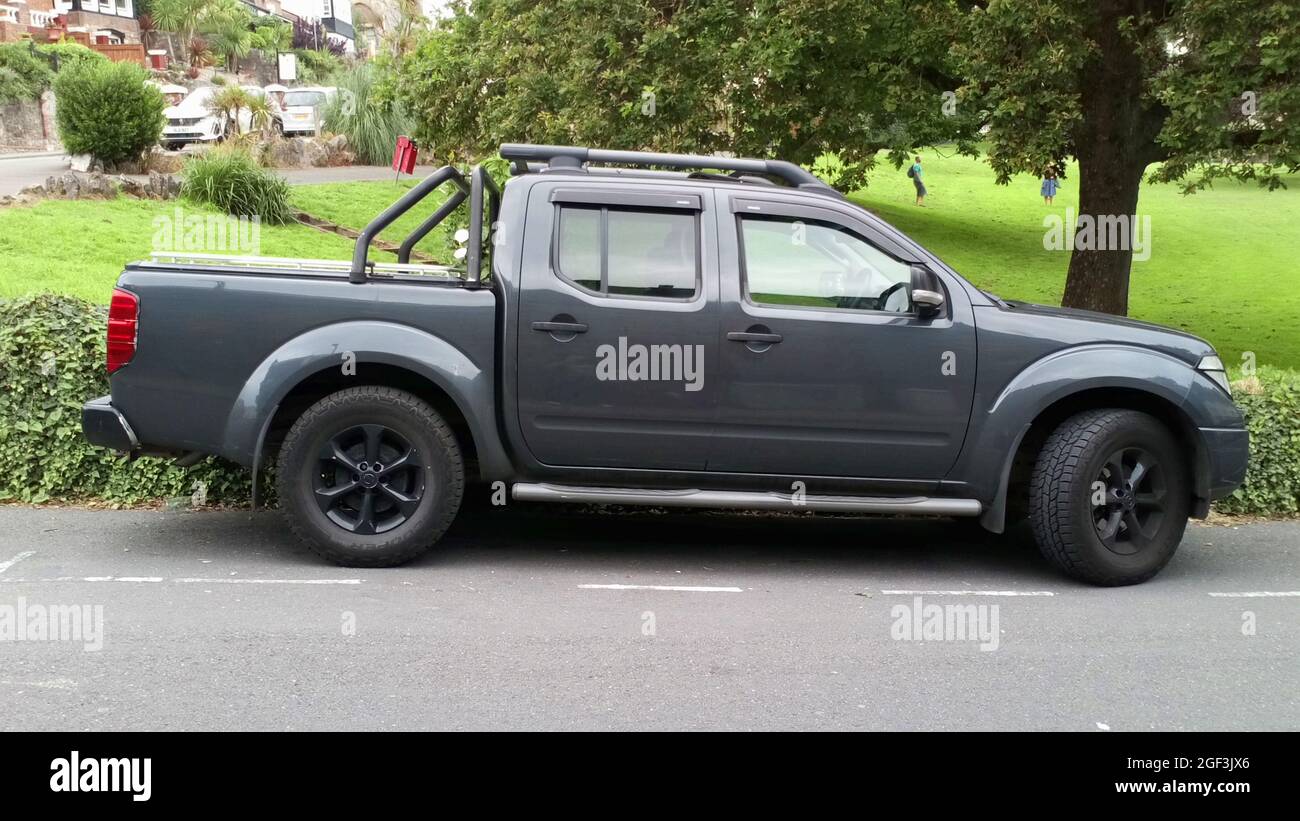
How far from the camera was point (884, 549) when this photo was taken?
7.17 metres

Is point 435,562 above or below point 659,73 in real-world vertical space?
below

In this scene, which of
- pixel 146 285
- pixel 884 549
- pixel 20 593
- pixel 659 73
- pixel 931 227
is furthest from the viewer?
pixel 931 227

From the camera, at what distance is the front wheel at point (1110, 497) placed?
6.27 m

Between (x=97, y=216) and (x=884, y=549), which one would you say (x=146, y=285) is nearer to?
(x=884, y=549)

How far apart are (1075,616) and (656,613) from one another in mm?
2049

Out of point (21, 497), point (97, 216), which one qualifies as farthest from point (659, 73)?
point (97, 216)

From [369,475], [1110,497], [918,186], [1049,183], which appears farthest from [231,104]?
[1110,497]

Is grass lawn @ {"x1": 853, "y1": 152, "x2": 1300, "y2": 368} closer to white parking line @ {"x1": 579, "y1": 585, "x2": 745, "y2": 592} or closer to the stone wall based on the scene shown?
white parking line @ {"x1": 579, "y1": 585, "x2": 745, "y2": 592}

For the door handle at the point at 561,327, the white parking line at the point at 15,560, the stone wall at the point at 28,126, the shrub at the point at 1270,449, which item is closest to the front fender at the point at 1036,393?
the shrub at the point at 1270,449

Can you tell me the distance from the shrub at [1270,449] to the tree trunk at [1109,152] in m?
4.37

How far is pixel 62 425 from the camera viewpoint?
7.29 m

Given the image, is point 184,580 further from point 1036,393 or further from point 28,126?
point 28,126

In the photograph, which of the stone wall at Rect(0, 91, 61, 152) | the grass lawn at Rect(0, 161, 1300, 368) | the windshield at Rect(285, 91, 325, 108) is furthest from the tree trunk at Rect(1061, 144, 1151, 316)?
the stone wall at Rect(0, 91, 61, 152)

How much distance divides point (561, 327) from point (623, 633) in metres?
1.62
